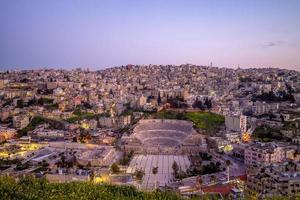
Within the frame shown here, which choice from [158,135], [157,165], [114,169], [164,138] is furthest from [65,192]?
[158,135]

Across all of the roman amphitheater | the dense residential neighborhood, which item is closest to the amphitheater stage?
the dense residential neighborhood

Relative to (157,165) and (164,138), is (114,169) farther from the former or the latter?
(164,138)

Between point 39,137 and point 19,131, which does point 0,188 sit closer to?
point 39,137

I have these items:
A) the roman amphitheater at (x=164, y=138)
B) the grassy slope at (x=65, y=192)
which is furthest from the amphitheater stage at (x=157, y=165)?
the grassy slope at (x=65, y=192)

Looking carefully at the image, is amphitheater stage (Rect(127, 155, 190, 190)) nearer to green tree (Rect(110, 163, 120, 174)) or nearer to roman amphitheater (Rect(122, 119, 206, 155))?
green tree (Rect(110, 163, 120, 174))

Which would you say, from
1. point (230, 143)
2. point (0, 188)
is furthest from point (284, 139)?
point (0, 188)

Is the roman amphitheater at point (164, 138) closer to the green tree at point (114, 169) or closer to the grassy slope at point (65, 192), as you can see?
the green tree at point (114, 169)

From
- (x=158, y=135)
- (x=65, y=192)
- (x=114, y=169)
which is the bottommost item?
(x=158, y=135)
